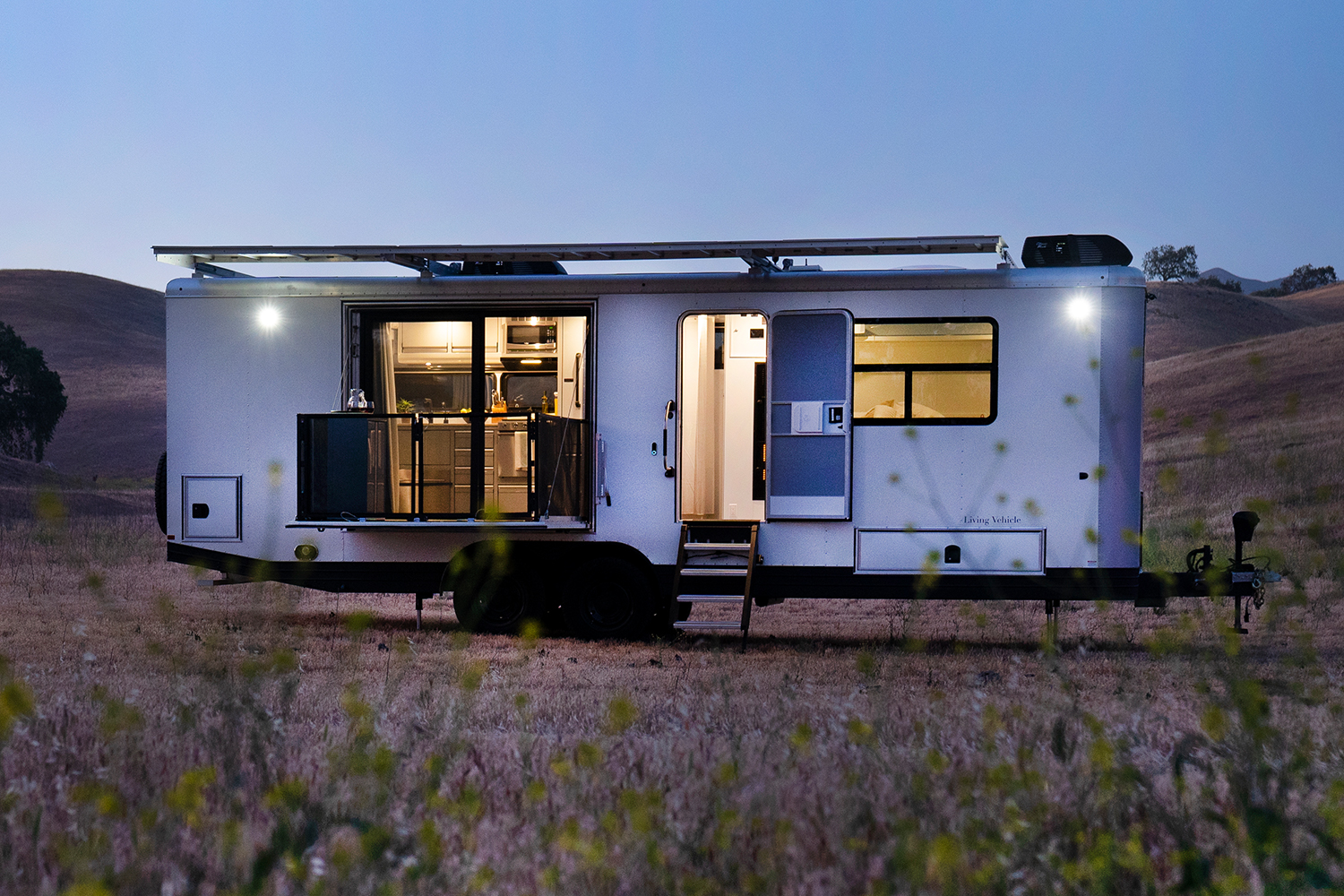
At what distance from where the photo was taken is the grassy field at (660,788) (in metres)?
3.22

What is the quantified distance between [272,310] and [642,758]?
683 centimetres

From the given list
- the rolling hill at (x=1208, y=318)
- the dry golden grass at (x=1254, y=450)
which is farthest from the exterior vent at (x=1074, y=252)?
the rolling hill at (x=1208, y=318)

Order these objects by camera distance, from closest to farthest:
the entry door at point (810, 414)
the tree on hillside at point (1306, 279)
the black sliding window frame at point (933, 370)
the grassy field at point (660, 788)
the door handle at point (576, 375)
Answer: the grassy field at point (660, 788) → the black sliding window frame at point (933, 370) → the entry door at point (810, 414) → the door handle at point (576, 375) → the tree on hillside at point (1306, 279)

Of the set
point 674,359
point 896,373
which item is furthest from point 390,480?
point 896,373

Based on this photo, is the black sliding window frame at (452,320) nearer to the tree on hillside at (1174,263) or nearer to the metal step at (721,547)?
the metal step at (721,547)

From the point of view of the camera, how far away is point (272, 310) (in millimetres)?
10578

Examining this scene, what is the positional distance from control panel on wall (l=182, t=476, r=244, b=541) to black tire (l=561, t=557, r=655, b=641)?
258 centimetres

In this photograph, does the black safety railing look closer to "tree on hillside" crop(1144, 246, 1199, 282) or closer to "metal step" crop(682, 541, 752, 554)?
"metal step" crop(682, 541, 752, 554)

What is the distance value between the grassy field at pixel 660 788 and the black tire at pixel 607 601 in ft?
11.5

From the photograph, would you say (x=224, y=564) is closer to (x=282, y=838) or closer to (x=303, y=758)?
(x=303, y=758)

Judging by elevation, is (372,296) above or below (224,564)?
above

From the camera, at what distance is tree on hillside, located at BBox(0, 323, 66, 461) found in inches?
2051

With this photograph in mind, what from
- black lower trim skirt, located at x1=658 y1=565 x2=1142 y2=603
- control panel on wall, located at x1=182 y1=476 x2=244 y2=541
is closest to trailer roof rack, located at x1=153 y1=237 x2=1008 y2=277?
control panel on wall, located at x1=182 y1=476 x2=244 y2=541

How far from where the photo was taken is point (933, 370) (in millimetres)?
9828
